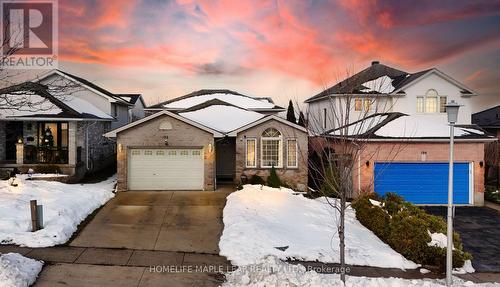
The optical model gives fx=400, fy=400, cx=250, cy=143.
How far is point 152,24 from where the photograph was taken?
2416 cm

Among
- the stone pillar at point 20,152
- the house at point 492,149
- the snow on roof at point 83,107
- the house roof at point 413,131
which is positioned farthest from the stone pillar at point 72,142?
the house at point 492,149

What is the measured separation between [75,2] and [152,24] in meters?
4.94

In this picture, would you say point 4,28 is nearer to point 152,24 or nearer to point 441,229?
point 152,24

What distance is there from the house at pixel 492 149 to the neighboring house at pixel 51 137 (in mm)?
26255

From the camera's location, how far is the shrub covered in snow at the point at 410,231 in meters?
11.7

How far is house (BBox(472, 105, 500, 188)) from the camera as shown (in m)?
27.1

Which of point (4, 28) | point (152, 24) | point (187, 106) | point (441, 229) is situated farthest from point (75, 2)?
point (441, 229)

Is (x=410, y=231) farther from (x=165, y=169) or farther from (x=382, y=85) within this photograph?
(x=382, y=85)

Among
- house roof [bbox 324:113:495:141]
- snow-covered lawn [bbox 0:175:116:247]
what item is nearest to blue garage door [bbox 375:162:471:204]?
house roof [bbox 324:113:495:141]

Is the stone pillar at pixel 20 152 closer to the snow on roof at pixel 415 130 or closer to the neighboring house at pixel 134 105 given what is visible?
the neighboring house at pixel 134 105

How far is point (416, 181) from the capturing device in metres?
21.7

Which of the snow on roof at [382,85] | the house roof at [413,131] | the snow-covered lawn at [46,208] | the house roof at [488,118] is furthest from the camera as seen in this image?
the house roof at [488,118]

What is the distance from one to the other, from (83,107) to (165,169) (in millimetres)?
9386

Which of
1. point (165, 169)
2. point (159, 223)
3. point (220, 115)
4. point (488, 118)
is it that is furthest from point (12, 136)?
point (488, 118)
